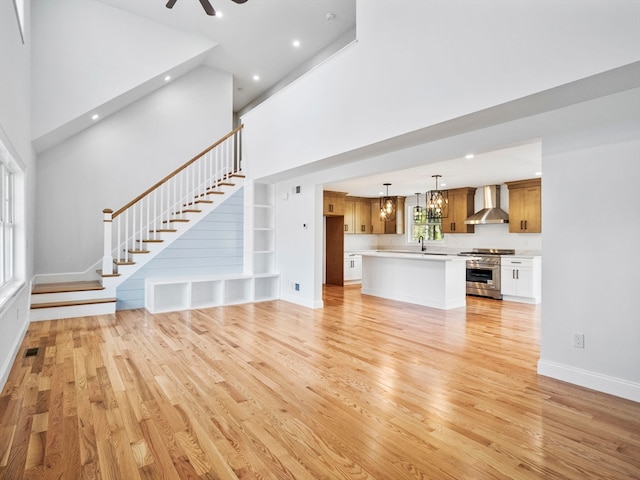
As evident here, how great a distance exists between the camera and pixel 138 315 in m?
5.46

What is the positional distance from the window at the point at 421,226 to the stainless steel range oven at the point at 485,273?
171cm

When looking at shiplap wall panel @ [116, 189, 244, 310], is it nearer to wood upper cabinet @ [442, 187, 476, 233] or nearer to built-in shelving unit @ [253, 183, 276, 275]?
built-in shelving unit @ [253, 183, 276, 275]

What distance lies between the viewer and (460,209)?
892 cm

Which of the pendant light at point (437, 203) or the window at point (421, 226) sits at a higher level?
the pendant light at point (437, 203)

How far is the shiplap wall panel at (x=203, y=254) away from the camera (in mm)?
5977

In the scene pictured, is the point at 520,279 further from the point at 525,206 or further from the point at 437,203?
the point at 437,203

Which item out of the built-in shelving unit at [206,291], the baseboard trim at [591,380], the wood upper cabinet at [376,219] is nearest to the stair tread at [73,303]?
the built-in shelving unit at [206,291]

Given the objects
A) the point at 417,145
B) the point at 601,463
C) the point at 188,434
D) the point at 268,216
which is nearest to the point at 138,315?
the point at 268,216

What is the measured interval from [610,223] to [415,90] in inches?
80.7

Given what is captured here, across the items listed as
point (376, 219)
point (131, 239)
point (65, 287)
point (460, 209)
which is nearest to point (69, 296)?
point (65, 287)

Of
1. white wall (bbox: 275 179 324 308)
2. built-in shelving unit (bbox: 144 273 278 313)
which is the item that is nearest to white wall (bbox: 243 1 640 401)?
white wall (bbox: 275 179 324 308)

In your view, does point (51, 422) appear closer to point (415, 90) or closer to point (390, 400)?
point (390, 400)

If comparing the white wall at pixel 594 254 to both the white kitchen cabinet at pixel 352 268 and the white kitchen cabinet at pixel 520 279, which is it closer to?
the white kitchen cabinet at pixel 520 279

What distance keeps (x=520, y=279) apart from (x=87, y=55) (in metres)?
8.91
